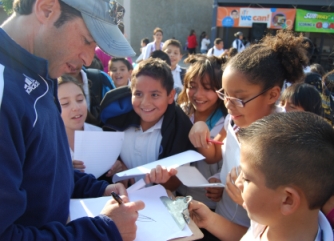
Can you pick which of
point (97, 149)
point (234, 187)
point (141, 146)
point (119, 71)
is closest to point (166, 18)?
point (119, 71)

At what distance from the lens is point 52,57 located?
1157 mm

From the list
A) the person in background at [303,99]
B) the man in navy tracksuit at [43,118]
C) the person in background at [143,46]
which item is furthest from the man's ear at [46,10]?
the person in background at [143,46]

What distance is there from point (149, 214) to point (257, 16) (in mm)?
13333

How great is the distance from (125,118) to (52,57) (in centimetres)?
102

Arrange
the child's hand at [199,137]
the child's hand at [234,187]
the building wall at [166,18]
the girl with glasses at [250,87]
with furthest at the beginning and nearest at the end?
the building wall at [166,18] < the child's hand at [199,137] < the girl with glasses at [250,87] < the child's hand at [234,187]

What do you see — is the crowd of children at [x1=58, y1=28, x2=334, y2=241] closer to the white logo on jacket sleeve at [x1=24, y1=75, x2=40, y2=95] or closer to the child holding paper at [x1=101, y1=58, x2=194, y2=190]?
the child holding paper at [x1=101, y1=58, x2=194, y2=190]

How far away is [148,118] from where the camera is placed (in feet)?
6.71

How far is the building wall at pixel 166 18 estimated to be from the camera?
17391mm

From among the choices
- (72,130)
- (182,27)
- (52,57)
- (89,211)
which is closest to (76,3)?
(52,57)

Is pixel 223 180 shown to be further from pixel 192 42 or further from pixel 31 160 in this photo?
pixel 192 42

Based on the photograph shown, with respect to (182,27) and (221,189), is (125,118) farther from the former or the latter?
(182,27)

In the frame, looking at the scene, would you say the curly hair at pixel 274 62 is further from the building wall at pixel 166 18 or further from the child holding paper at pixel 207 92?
the building wall at pixel 166 18

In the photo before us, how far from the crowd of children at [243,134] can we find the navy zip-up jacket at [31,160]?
0.55 metres

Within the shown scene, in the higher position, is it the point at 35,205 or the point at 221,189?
the point at 35,205
